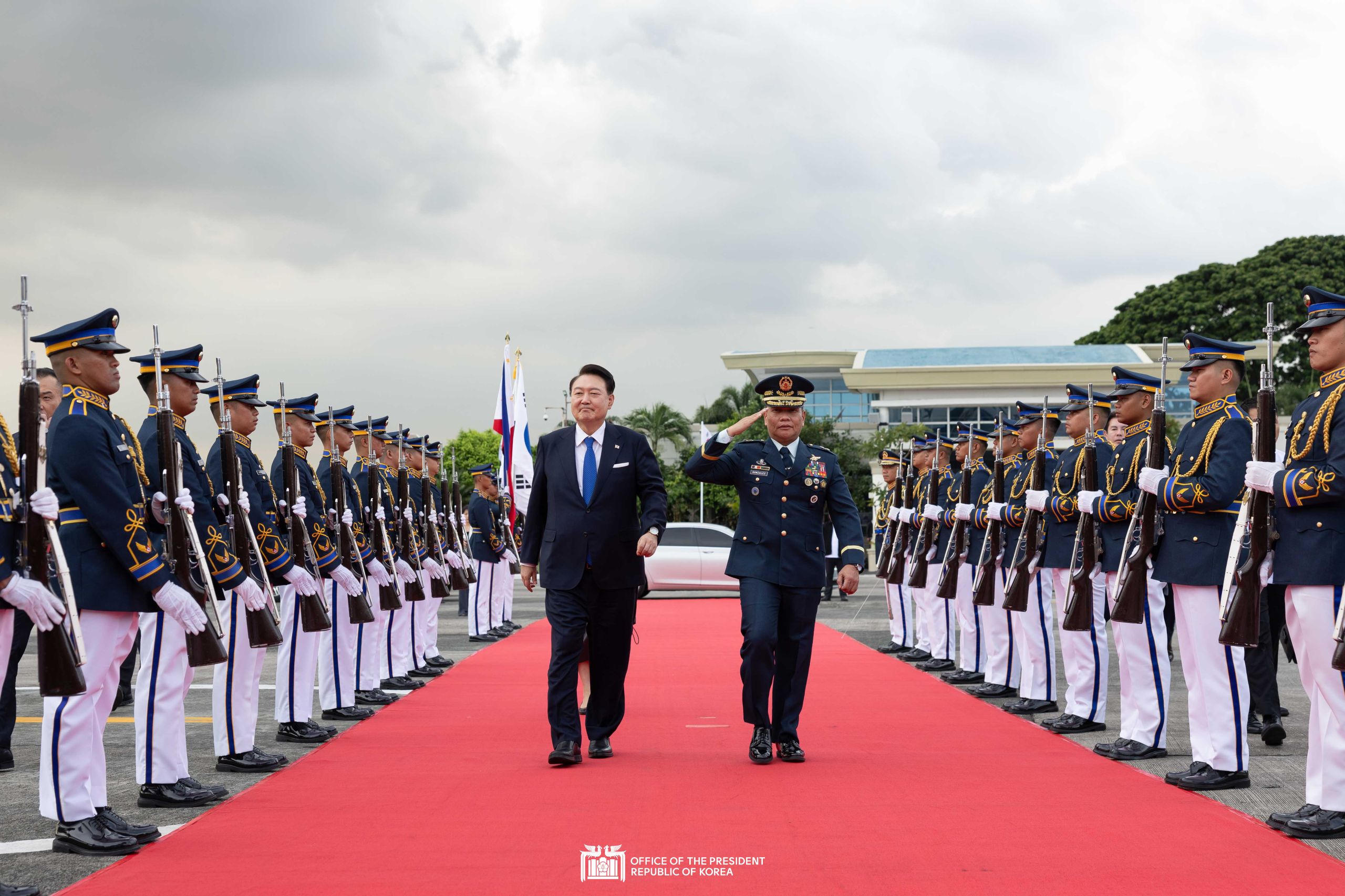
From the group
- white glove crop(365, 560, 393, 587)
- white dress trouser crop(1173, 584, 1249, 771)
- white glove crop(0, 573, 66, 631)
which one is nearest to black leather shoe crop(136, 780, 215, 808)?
white glove crop(0, 573, 66, 631)

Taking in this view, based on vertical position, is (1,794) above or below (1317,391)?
below

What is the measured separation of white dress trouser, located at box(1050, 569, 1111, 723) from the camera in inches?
297

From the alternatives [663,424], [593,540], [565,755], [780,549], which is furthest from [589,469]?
[663,424]

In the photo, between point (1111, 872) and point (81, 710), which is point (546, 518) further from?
point (1111, 872)

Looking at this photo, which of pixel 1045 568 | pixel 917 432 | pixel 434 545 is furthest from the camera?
pixel 917 432

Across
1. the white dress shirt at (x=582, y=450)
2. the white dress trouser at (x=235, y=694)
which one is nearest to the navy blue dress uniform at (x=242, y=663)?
the white dress trouser at (x=235, y=694)

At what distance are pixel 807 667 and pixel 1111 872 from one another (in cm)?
253

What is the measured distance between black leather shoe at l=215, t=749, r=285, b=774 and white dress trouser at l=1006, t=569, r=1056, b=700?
4.93m

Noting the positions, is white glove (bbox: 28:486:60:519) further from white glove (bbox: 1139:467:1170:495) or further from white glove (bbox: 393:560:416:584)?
white glove (bbox: 393:560:416:584)

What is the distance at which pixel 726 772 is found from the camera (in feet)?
20.2

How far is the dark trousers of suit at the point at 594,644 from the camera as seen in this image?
6566 mm

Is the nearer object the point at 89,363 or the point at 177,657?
the point at 89,363

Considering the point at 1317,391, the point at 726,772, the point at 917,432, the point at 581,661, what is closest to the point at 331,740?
the point at 581,661

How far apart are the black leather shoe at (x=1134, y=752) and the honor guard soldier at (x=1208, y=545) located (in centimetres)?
48
